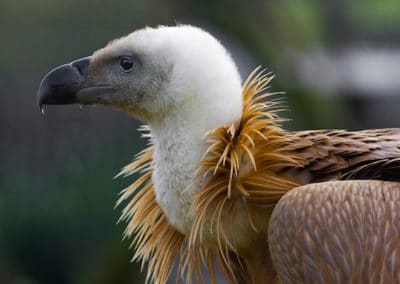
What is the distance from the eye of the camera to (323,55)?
13141 mm

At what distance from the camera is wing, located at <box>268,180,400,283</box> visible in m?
3.60

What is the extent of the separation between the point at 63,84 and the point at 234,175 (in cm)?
85

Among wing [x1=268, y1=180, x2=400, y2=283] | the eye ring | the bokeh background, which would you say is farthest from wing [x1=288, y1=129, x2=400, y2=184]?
the bokeh background

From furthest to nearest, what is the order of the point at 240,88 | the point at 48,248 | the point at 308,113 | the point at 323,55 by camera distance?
the point at 323,55 → the point at 308,113 → the point at 48,248 → the point at 240,88

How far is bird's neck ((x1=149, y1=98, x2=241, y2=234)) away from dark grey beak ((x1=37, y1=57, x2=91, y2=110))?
477 millimetres

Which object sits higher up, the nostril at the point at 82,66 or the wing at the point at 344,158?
the nostril at the point at 82,66

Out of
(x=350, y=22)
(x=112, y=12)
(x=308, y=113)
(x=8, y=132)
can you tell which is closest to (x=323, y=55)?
(x=350, y=22)

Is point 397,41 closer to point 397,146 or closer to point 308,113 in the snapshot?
point 308,113

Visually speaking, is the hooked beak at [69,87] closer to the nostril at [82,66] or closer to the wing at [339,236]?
the nostril at [82,66]

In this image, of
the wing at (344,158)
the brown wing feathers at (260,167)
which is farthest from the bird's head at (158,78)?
the wing at (344,158)

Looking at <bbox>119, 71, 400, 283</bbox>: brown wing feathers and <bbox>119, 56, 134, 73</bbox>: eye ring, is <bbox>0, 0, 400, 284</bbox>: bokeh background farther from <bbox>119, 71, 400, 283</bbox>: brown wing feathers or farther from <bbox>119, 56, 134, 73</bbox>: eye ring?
<bbox>119, 71, 400, 283</bbox>: brown wing feathers

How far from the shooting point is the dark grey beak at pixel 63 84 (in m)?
4.05

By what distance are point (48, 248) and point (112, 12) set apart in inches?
83.6

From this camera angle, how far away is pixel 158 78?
4066mm
